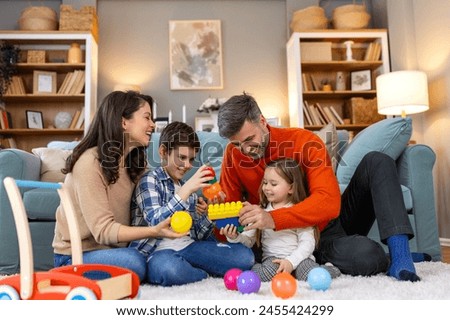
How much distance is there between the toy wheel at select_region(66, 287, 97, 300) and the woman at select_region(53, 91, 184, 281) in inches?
18.3

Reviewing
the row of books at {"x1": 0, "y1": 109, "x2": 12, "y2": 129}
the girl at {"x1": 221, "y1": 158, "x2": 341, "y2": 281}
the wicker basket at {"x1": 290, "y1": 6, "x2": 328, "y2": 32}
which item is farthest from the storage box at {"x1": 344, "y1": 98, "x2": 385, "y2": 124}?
the row of books at {"x1": 0, "y1": 109, "x2": 12, "y2": 129}

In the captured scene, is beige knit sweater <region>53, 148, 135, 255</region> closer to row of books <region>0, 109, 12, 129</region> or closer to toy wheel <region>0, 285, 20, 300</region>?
toy wheel <region>0, 285, 20, 300</region>

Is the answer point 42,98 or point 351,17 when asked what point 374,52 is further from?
point 42,98

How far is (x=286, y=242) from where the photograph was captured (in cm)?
168

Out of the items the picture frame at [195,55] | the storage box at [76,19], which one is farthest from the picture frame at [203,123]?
the storage box at [76,19]

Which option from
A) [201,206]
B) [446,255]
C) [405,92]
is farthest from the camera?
[405,92]

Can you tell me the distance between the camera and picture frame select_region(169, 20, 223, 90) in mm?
4773

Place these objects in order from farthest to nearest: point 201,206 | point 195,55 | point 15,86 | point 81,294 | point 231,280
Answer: point 195,55 < point 15,86 < point 201,206 < point 231,280 < point 81,294

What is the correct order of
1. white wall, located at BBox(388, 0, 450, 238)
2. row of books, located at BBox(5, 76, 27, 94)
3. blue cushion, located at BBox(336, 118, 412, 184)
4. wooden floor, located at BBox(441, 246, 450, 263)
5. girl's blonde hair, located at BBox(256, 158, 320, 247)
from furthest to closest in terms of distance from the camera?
row of books, located at BBox(5, 76, 27, 94) < white wall, located at BBox(388, 0, 450, 238) < wooden floor, located at BBox(441, 246, 450, 263) < blue cushion, located at BBox(336, 118, 412, 184) < girl's blonde hair, located at BBox(256, 158, 320, 247)

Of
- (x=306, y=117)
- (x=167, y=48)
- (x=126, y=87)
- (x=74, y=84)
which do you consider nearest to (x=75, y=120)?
(x=74, y=84)

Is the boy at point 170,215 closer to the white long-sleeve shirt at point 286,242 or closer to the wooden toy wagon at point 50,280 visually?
the white long-sleeve shirt at point 286,242

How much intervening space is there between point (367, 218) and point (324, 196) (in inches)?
13.6
